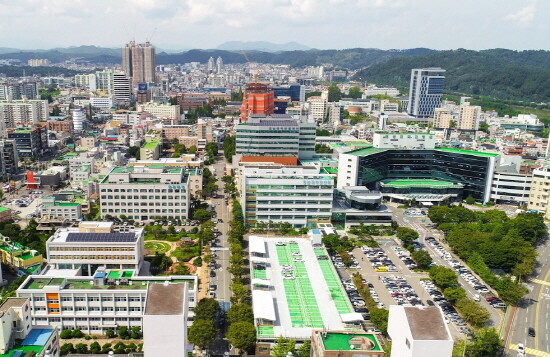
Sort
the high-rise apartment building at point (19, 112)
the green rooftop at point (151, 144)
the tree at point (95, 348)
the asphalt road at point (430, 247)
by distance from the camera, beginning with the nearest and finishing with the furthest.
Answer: the tree at point (95, 348)
the asphalt road at point (430, 247)
the green rooftop at point (151, 144)
the high-rise apartment building at point (19, 112)

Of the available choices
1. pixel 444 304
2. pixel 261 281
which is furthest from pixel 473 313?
pixel 261 281

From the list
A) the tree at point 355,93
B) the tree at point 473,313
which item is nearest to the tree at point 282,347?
the tree at point 473,313

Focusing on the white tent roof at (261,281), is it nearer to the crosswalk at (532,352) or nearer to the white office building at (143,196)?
the crosswalk at (532,352)

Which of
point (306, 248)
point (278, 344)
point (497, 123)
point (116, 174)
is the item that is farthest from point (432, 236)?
point (497, 123)

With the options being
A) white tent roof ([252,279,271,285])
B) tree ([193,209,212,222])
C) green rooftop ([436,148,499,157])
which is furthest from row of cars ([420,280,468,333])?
green rooftop ([436,148,499,157])

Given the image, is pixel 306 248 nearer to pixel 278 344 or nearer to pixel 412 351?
pixel 278 344

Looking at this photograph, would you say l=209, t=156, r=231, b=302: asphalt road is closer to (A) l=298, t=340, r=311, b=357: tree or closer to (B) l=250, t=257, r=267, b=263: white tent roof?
(B) l=250, t=257, r=267, b=263: white tent roof
